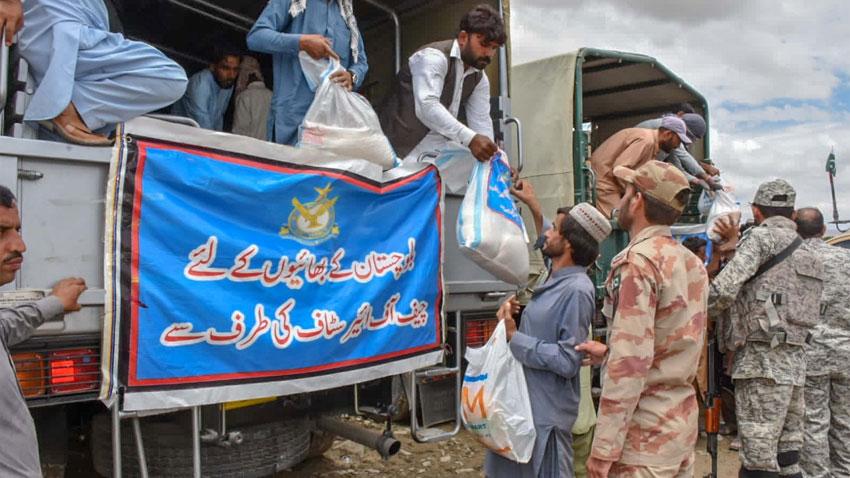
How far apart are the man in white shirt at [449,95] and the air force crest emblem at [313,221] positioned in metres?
0.80

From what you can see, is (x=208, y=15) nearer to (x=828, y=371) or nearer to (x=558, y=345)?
(x=558, y=345)

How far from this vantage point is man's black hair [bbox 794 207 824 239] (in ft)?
13.7

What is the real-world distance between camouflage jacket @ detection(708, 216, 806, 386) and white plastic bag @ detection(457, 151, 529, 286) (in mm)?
1135

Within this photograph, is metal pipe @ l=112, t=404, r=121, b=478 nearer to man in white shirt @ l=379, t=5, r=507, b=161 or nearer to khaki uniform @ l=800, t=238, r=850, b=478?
man in white shirt @ l=379, t=5, r=507, b=161

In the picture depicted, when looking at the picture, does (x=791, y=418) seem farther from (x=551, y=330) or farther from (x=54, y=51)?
(x=54, y=51)

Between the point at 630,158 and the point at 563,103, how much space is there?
718 mm

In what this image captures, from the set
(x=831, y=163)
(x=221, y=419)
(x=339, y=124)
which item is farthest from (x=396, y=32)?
(x=831, y=163)

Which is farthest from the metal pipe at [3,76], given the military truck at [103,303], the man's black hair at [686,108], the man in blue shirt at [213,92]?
the man's black hair at [686,108]

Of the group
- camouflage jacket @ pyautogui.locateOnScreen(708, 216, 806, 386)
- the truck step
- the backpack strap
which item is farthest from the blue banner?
the backpack strap

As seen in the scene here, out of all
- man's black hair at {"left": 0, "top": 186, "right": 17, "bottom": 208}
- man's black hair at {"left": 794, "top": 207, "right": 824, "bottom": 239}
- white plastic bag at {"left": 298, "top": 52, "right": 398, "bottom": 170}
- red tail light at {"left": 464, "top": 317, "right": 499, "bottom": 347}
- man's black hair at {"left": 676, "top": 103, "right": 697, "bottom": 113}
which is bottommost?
red tail light at {"left": 464, "top": 317, "right": 499, "bottom": 347}

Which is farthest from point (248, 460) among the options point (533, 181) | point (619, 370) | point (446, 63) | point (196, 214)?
point (533, 181)

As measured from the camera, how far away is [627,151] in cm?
547

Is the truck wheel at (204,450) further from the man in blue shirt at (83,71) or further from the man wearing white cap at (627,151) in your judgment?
the man wearing white cap at (627,151)

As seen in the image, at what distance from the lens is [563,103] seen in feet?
17.3
